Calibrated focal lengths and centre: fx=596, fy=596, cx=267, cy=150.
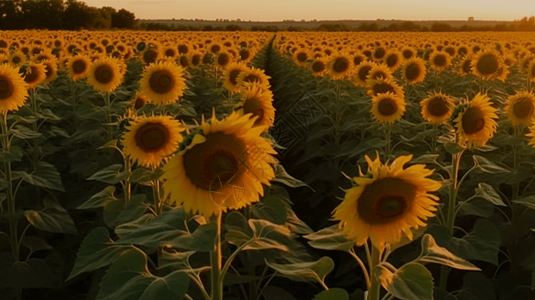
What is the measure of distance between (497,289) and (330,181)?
367 centimetres

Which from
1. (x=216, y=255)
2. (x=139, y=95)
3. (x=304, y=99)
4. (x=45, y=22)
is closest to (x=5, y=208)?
(x=139, y=95)

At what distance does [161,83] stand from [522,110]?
152 inches

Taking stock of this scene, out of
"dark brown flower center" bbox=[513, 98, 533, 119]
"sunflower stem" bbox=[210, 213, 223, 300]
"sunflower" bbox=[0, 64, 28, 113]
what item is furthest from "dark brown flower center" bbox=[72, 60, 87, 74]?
"sunflower stem" bbox=[210, 213, 223, 300]

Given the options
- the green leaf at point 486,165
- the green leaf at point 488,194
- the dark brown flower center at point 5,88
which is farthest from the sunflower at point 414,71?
the dark brown flower center at point 5,88

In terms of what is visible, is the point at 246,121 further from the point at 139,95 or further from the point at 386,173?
the point at 139,95

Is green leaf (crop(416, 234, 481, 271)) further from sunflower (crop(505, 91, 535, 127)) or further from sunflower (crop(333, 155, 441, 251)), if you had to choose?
sunflower (crop(505, 91, 535, 127))

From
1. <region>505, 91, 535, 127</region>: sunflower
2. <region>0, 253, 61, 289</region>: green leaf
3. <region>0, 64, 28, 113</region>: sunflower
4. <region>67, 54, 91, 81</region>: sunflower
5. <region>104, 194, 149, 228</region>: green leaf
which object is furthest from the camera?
<region>67, 54, 91, 81</region>: sunflower

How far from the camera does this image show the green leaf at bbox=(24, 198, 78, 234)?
4.93 m

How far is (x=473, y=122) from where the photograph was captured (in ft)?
15.0

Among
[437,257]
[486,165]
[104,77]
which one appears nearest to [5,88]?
[104,77]

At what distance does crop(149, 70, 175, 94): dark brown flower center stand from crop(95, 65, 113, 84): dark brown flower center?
4.88 ft

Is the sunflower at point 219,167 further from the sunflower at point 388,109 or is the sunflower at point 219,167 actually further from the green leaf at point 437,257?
the sunflower at point 388,109

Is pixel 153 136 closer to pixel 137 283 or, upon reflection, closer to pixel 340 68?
pixel 137 283

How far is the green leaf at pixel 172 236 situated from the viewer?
7.27 feet
